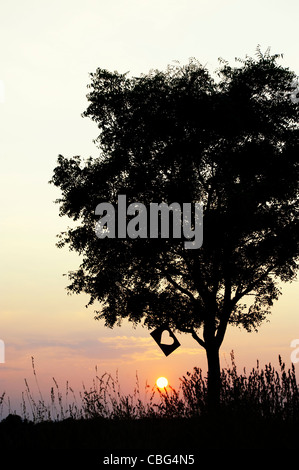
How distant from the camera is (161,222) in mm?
21328

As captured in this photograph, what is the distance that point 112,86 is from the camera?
2327 centimetres

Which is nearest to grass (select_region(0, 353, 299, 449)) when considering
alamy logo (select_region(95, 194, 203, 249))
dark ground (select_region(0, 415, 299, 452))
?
dark ground (select_region(0, 415, 299, 452))

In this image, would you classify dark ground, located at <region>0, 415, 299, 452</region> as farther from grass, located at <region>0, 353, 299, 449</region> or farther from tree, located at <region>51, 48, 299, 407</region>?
tree, located at <region>51, 48, 299, 407</region>

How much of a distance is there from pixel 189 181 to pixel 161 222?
6.88ft

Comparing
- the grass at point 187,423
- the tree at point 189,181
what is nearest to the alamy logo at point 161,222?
the tree at point 189,181

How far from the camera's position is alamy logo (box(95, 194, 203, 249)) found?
69.7 ft

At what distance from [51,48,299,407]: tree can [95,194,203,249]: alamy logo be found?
310 millimetres

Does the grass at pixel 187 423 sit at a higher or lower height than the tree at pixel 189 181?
lower

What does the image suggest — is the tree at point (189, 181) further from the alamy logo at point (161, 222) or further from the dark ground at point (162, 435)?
the dark ground at point (162, 435)

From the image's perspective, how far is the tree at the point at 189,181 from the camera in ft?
70.8

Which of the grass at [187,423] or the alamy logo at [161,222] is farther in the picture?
the alamy logo at [161,222]

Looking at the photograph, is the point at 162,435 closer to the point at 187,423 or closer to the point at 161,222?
the point at 187,423

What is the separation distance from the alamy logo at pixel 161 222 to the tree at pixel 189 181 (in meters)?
0.31
